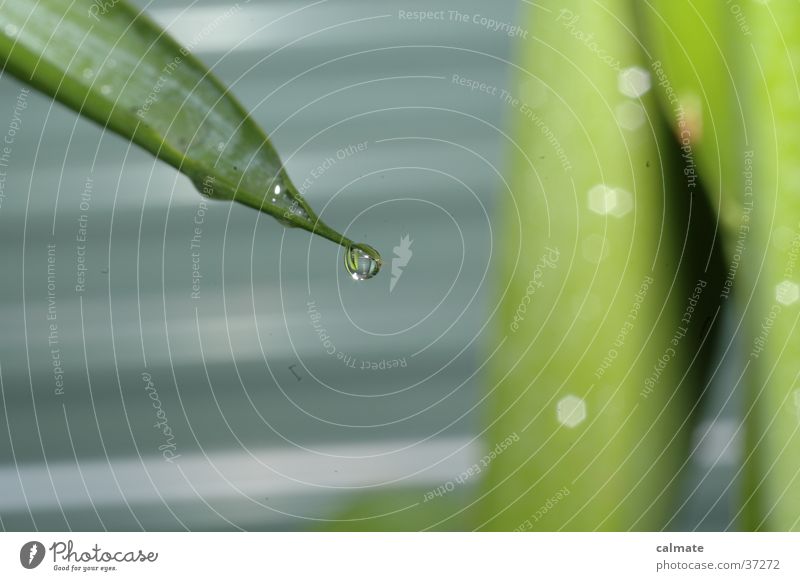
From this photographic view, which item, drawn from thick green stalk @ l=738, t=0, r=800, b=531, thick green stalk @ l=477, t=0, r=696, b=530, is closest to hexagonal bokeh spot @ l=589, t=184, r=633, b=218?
thick green stalk @ l=477, t=0, r=696, b=530

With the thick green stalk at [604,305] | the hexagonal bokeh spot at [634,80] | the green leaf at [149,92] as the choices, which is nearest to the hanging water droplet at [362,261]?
the green leaf at [149,92]

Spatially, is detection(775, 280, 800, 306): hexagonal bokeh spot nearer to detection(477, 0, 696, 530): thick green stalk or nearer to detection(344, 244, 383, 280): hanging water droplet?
detection(477, 0, 696, 530): thick green stalk

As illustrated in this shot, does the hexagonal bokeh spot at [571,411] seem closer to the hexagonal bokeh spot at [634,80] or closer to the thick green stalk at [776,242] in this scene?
the thick green stalk at [776,242]

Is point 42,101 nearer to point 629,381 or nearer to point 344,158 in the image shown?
point 344,158

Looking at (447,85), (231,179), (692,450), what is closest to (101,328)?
(231,179)
